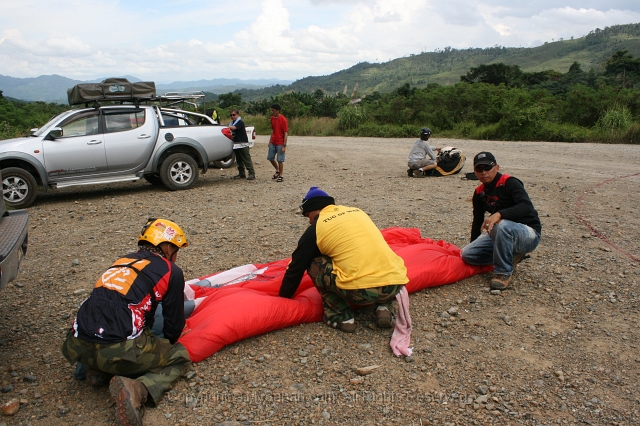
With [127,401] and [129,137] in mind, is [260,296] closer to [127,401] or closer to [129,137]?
[127,401]

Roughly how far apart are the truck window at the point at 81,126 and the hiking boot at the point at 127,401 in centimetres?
702

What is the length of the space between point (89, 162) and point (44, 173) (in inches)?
28.6

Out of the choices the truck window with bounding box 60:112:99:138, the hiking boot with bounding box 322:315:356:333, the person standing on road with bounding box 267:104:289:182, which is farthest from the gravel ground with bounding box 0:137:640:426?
the person standing on road with bounding box 267:104:289:182

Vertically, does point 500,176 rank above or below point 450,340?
above

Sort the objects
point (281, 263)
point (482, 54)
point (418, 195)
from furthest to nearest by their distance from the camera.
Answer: point (482, 54) < point (418, 195) < point (281, 263)

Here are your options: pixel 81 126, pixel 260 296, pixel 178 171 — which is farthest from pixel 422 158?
pixel 260 296

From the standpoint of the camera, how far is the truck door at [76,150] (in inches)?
337

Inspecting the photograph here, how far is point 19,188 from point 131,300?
669cm

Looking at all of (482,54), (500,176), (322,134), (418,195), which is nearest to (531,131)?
(322,134)

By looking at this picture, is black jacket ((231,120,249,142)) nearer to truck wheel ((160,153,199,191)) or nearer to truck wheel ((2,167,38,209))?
truck wheel ((160,153,199,191))

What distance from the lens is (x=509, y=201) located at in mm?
4703

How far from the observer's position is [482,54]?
141 m

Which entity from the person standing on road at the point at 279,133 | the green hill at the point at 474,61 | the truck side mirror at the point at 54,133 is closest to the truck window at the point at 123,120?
the truck side mirror at the point at 54,133

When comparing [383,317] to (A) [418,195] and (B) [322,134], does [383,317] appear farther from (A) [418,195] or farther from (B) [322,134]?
(B) [322,134]
